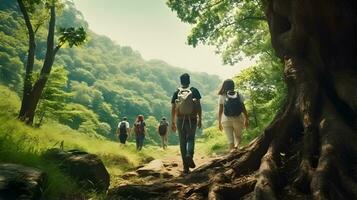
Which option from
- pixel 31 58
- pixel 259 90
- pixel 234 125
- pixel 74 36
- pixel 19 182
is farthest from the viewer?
pixel 259 90

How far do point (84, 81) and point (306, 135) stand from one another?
11705 cm

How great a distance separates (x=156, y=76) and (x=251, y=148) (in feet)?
608

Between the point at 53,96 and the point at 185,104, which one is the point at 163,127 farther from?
the point at 185,104

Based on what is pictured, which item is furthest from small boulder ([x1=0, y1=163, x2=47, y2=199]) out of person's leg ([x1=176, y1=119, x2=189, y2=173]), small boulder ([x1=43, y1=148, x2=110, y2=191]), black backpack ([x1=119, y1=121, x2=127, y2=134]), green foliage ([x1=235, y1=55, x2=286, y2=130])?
black backpack ([x1=119, y1=121, x2=127, y2=134])

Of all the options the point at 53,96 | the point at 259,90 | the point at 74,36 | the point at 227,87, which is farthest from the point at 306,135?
the point at 53,96

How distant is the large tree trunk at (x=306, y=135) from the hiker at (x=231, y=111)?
5.75 feet

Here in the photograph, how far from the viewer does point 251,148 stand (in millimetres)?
6594

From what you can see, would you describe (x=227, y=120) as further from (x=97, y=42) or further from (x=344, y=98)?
(x=97, y=42)

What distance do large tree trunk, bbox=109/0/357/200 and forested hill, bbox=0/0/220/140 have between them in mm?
9993

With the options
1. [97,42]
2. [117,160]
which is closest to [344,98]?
[117,160]

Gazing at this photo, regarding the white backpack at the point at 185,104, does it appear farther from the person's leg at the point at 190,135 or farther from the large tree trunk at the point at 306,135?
the large tree trunk at the point at 306,135

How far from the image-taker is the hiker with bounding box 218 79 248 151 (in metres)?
9.27

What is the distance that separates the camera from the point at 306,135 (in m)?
5.96

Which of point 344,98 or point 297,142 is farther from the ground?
point 344,98
